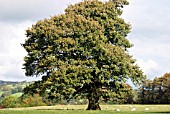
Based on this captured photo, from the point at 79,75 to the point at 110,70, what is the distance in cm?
397

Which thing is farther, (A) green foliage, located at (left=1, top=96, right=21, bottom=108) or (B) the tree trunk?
(A) green foliage, located at (left=1, top=96, right=21, bottom=108)

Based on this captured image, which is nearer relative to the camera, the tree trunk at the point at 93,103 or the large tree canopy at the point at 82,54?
the large tree canopy at the point at 82,54

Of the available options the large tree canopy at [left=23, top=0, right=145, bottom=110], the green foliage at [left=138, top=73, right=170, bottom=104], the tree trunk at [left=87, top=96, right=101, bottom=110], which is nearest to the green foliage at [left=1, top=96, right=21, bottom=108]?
the large tree canopy at [left=23, top=0, right=145, bottom=110]

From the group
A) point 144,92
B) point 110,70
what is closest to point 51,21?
point 110,70

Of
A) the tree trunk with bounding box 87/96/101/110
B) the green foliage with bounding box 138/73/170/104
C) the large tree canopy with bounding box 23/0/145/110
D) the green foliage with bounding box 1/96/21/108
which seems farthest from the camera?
the green foliage with bounding box 138/73/170/104

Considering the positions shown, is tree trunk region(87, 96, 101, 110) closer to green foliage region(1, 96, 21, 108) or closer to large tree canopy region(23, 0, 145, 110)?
large tree canopy region(23, 0, 145, 110)

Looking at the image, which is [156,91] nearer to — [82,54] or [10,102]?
[10,102]

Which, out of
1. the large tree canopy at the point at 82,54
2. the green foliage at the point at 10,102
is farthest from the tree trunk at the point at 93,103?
the green foliage at the point at 10,102

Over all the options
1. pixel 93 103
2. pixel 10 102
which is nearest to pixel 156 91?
pixel 10 102

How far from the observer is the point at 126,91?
4116 cm

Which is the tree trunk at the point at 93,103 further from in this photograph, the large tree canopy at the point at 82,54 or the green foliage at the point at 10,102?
the green foliage at the point at 10,102

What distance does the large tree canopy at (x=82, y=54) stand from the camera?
37.8 metres

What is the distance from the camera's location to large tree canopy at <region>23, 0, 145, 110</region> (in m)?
37.8

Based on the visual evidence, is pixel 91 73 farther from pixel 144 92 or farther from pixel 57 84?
pixel 144 92
